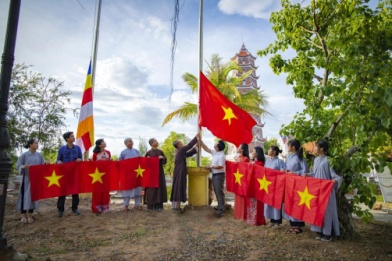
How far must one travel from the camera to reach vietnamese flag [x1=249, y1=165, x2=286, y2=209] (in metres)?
6.01

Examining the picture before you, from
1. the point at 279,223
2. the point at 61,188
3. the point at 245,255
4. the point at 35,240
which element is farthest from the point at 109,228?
the point at 279,223

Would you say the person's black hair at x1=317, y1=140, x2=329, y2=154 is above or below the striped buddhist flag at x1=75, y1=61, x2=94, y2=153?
below

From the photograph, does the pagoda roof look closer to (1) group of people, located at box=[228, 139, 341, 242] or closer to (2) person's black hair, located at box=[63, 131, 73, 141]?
(1) group of people, located at box=[228, 139, 341, 242]

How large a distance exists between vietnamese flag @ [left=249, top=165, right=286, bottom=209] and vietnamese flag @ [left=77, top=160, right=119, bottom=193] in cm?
348

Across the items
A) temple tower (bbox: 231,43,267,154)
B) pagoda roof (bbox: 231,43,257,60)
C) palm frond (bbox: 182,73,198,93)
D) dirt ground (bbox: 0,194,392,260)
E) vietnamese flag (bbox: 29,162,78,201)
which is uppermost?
pagoda roof (bbox: 231,43,257,60)

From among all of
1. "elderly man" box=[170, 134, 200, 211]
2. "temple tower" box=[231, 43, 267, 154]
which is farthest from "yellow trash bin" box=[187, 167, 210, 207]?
"temple tower" box=[231, 43, 267, 154]

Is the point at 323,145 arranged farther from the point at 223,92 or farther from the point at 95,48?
the point at 223,92

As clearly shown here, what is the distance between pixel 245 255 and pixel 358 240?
2.47 m

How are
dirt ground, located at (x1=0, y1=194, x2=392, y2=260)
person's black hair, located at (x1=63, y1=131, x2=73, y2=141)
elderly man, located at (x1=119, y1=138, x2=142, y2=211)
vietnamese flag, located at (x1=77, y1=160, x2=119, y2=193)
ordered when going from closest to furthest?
dirt ground, located at (x1=0, y1=194, x2=392, y2=260) → person's black hair, located at (x1=63, y1=131, x2=73, y2=141) → vietnamese flag, located at (x1=77, y1=160, x2=119, y2=193) → elderly man, located at (x1=119, y1=138, x2=142, y2=211)

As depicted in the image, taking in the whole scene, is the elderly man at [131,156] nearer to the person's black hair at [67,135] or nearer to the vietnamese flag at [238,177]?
the person's black hair at [67,135]

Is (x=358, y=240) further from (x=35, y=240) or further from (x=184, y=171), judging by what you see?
(x=35, y=240)

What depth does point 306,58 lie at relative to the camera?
23.2 feet

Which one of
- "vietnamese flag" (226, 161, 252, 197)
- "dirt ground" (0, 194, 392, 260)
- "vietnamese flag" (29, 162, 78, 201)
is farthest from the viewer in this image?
"vietnamese flag" (29, 162, 78, 201)

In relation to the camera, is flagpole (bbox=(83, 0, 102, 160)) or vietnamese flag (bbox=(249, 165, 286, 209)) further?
flagpole (bbox=(83, 0, 102, 160))
